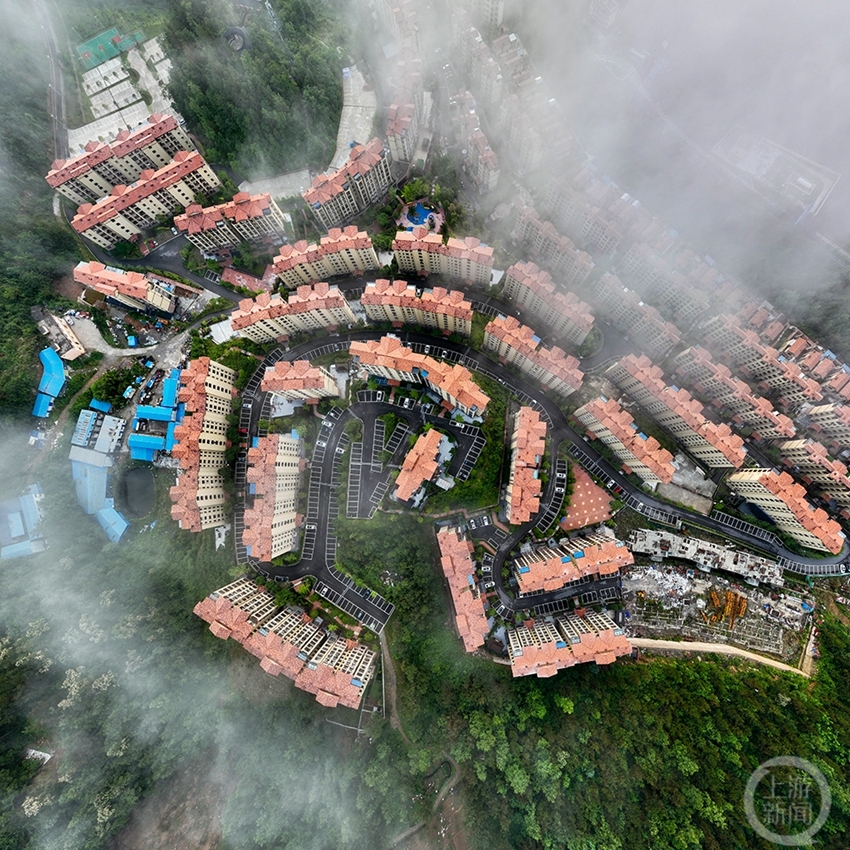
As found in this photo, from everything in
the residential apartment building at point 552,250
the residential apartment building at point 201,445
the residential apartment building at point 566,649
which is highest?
the residential apartment building at point 552,250

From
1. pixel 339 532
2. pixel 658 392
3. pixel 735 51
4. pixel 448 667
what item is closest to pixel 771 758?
pixel 448 667

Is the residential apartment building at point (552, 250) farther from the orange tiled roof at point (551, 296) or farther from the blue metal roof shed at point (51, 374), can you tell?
the blue metal roof shed at point (51, 374)

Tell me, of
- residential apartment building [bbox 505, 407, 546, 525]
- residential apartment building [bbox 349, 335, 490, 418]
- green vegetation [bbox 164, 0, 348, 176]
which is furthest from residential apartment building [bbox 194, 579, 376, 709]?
green vegetation [bbox 164, 0, 348, 176]

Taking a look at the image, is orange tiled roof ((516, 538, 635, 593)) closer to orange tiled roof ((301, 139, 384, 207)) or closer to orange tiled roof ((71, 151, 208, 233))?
orange tiled roof ((301, 139, 384, 207))

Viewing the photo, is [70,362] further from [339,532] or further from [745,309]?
[745,309]

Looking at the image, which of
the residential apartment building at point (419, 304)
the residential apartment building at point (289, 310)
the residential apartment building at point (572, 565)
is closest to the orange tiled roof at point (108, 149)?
the residential apartment building at point (289, 310)
